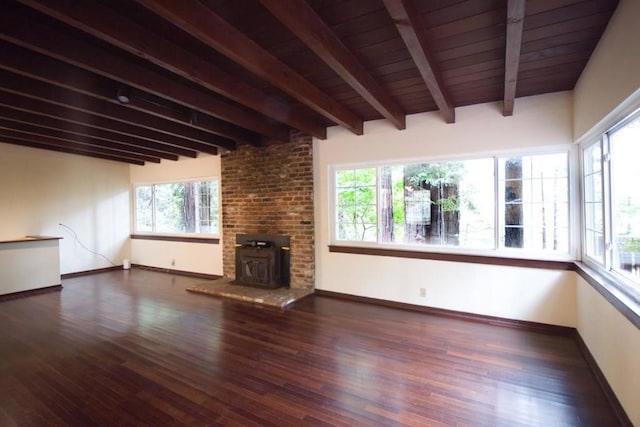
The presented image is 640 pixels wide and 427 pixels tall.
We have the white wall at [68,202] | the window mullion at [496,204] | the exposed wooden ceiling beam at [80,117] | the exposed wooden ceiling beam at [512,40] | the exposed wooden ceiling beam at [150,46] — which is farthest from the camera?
the white wall at [68,202]

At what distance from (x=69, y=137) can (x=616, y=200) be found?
672 cm

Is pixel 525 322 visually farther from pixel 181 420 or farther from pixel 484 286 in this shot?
pixel 181 420

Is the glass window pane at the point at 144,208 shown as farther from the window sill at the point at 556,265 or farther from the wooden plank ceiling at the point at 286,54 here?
the window sill at the point at 556,265

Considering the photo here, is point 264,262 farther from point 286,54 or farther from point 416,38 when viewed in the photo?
point 416,38

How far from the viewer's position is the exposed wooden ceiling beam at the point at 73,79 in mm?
2380

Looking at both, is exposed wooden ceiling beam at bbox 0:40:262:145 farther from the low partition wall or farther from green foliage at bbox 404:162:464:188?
the low partition wall

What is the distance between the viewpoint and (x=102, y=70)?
7.98 feet

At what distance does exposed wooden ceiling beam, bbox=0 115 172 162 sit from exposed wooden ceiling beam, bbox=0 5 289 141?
7.50 feet

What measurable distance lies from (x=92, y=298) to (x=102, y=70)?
11.8 feet

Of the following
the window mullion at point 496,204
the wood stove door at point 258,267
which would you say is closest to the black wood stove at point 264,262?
the wood stove door at point 258,267

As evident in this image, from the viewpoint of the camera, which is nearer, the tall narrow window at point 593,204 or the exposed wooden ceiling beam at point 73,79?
the exposed wooden ceiling beam at point 73,79

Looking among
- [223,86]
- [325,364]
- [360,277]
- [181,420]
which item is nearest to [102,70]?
[223,86]

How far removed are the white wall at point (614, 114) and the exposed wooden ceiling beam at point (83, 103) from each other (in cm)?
441

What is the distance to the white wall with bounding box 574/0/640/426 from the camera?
171 centimetres
